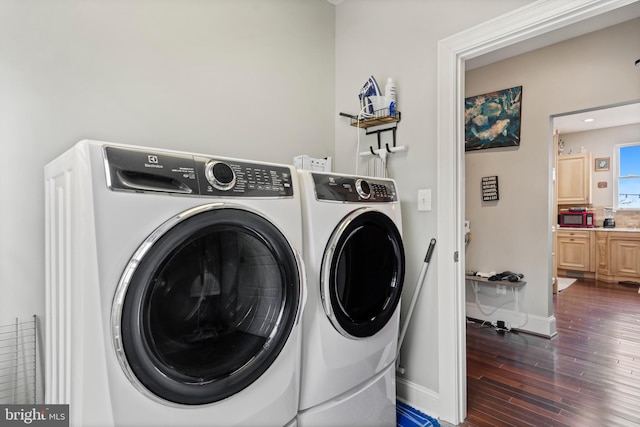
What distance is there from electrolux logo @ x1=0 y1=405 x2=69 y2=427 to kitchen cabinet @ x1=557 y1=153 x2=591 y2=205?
7.41 meters

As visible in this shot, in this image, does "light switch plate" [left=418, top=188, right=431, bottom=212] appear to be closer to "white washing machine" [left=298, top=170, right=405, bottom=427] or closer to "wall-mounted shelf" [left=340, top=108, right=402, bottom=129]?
"white washing machine" [left=298, top=170, right=405, bottom=427]

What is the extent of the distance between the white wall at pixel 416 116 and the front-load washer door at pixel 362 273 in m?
0.37

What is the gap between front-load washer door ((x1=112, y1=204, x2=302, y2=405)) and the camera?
0.82m

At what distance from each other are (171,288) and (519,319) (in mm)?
3474

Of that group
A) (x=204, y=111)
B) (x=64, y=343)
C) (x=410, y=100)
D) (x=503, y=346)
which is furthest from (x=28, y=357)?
(x=503, y=346)

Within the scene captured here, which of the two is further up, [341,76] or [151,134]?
[341,76]

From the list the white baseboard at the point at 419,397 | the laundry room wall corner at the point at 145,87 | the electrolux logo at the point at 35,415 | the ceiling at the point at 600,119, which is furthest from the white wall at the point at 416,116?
the ceiling at the point at 600,119

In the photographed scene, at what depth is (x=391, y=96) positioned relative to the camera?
6.57 ft

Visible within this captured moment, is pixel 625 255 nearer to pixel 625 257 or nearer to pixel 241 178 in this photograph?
pixel 625 257

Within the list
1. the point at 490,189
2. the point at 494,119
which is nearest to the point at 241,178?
the point at 490,189

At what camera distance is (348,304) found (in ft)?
4.83

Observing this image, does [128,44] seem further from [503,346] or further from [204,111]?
[503,346]

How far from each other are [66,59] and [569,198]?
7360 millimetres

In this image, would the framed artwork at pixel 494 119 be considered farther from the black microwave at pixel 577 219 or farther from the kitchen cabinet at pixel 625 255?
the black microwave at pixel 577 219
